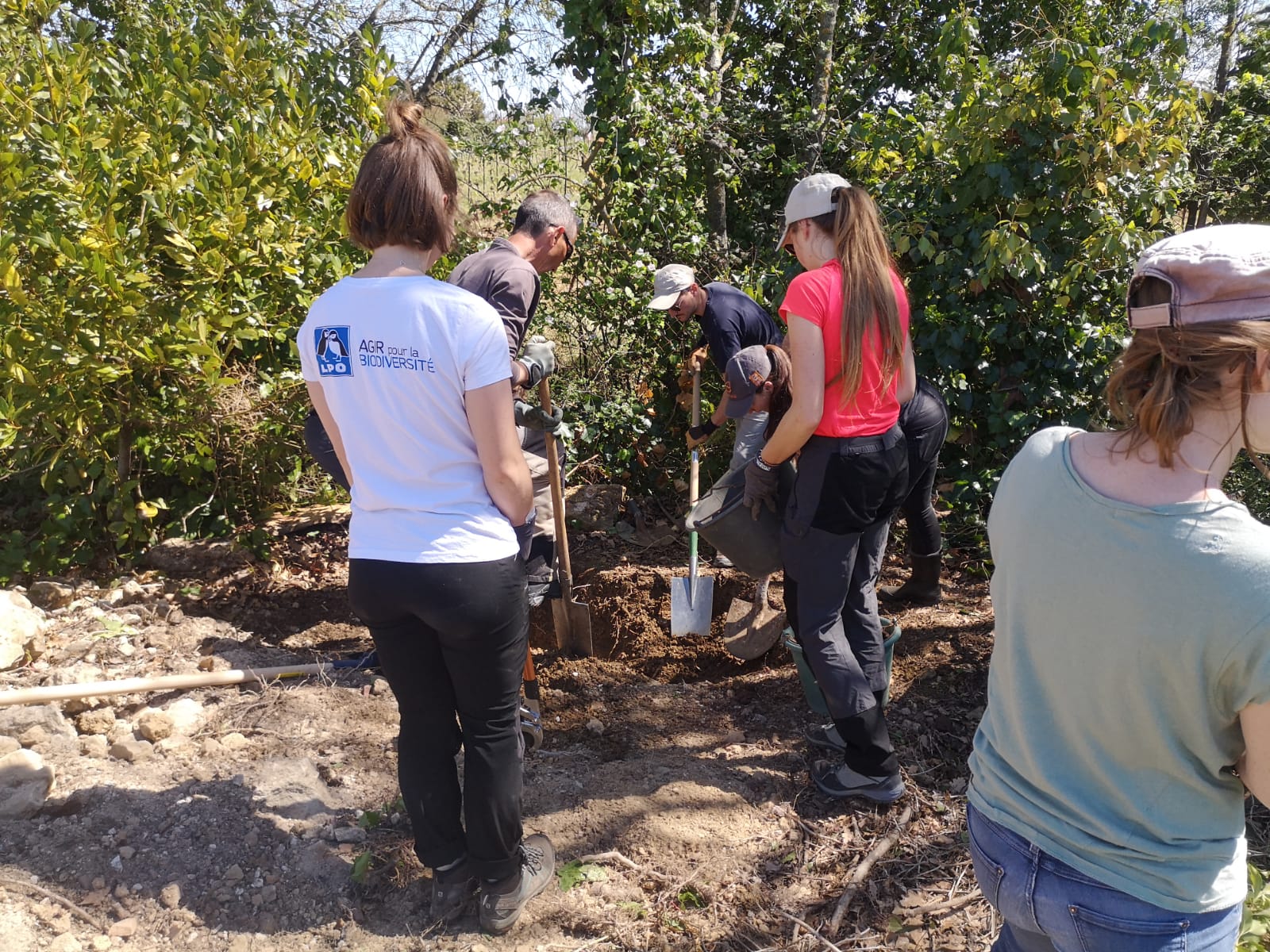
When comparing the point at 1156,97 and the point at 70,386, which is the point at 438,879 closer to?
the point at 70,386

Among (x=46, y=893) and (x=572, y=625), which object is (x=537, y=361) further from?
(x=46, y=893)

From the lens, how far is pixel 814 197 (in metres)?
2.67

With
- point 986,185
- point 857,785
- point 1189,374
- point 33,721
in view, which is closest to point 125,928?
point 33,721

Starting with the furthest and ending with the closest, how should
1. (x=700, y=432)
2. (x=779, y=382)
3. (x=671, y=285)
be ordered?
1. (x=700, y=432)
2. (x=671, y=285)
3. (x=779, y=382)

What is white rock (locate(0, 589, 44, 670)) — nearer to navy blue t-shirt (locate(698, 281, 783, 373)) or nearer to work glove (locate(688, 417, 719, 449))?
work glove (locate(688, 417, 719, 449))

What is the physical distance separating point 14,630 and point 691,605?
113 inches

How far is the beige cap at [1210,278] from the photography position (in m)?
1.05

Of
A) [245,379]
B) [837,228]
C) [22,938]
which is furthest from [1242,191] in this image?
[22,938]

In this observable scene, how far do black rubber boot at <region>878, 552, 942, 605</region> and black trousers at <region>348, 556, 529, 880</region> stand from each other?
8.41 ft

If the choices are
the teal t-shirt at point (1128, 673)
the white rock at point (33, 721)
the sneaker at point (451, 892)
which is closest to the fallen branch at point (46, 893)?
the white rock at point (33, 721)

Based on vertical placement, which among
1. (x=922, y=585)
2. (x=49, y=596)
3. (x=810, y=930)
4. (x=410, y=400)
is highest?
(x=410, y=400)

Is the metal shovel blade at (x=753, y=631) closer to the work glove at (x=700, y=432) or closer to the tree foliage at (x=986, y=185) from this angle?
the work glove at (x=700, y=432)

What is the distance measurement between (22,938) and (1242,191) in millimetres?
8165

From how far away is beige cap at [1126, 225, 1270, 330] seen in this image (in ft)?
3.45
